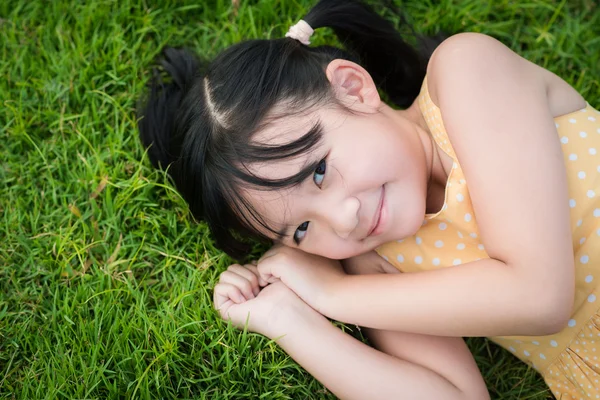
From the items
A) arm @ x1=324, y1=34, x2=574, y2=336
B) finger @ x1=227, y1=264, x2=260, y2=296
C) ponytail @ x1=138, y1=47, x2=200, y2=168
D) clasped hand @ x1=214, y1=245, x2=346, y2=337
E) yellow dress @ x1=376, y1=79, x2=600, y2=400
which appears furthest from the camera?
ponytail @ x1=138, y1=47, x2=200, y2=168

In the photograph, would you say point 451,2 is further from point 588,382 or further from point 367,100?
A: point 588,382

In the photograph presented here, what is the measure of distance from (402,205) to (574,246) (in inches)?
18.9

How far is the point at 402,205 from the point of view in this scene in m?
1.64

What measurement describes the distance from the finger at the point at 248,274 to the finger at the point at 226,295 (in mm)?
50

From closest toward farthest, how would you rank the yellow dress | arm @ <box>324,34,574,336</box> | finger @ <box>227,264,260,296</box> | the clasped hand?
arm @ <box>324,34,574,336</box>
the yellow dress
the clasped hand
finger @ <box>227,264,260,296</box>

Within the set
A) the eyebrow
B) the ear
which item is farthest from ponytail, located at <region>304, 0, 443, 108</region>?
the eyebrow

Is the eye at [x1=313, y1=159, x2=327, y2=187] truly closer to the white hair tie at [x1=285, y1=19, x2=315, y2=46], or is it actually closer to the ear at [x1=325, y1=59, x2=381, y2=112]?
the ear at [x1=325, y1=59, x2=381, y2=112]

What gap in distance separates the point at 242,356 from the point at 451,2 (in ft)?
4.78

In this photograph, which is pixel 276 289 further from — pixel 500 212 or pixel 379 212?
pixel 500 212

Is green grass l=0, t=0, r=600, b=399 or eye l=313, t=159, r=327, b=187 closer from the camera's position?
eye l=313, t=159, r=327, b=187

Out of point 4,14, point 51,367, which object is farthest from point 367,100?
point 4,14

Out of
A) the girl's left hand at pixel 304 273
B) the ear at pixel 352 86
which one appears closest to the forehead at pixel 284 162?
the ear at pixel 352 86

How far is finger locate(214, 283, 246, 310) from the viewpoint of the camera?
1.84 metres

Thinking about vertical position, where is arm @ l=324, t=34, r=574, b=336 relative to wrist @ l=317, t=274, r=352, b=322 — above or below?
above
